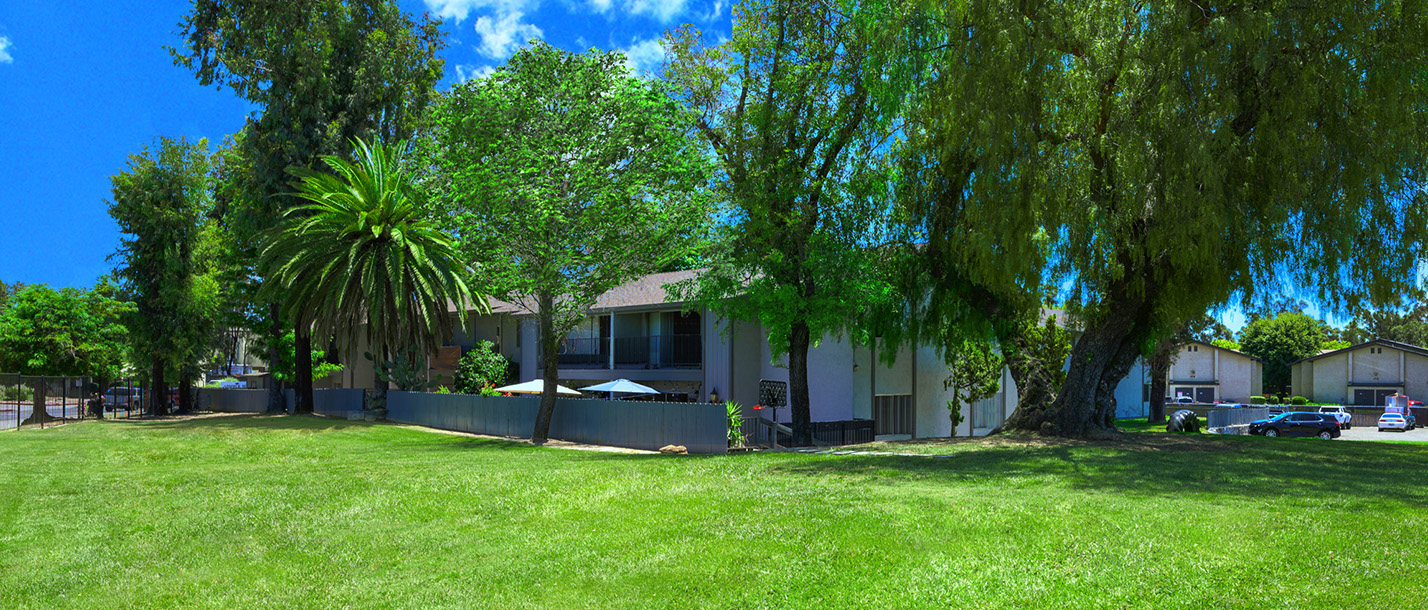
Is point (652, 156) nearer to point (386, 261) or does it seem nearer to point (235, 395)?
point (386, 261)

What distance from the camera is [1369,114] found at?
17.5 metres

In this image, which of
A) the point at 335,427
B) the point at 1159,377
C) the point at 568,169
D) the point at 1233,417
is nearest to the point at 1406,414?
the point at 1233,417

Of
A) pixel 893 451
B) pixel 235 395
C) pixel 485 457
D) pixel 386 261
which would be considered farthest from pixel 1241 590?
pixel 235 395

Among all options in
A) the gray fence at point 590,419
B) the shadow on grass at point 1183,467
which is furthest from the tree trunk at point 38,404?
the shadow on grass at point 1183,467

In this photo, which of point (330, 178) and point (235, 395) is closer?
point (330, 178)

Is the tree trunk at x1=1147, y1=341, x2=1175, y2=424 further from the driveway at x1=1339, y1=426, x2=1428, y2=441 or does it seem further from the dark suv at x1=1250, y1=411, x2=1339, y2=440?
the driveway at x1=1339, y1=426, x2=1428, y2=441

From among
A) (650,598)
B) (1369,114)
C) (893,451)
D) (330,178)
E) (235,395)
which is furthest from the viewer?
(235,395)

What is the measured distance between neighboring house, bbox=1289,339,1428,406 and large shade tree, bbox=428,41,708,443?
208 feet

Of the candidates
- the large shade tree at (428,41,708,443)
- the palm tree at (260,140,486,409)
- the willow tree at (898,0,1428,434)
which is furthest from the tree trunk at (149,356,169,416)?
the willow tree at (898,0,1428,434)

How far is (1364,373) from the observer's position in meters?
68.9

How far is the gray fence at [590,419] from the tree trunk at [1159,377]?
101 feet

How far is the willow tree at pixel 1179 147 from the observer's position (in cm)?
1767

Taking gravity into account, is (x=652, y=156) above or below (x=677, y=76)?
below

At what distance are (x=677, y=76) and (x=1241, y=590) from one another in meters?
24.6
